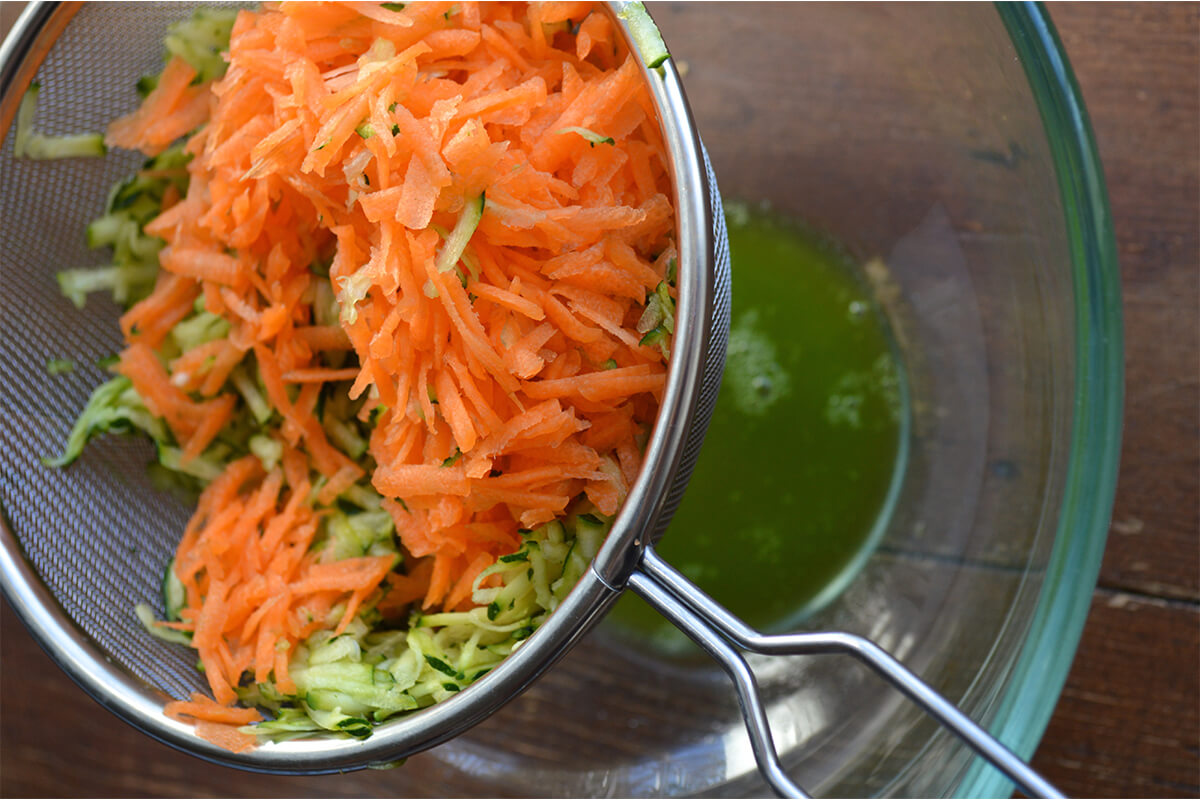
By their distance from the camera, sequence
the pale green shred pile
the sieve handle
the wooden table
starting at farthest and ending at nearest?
the wooden table, the pale green shred pile, the sieve handle

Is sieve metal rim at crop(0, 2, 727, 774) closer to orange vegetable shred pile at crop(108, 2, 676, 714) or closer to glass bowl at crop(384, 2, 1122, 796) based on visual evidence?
orange vegetable shred pile at crop(108, 2, 676, 714)

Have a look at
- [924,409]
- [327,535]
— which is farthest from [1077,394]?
[327,535]

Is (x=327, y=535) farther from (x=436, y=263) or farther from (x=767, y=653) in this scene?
(x=767, y=653)

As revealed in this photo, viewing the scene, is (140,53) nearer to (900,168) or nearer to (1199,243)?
(900,168)

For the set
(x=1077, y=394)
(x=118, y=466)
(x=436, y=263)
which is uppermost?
(x=436, y=263)

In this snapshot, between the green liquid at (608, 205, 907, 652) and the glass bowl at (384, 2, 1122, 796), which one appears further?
the green liquid at (608, 205, 907, 652)

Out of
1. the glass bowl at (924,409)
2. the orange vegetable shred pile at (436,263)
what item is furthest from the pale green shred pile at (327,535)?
the glass bowl at (924,409)

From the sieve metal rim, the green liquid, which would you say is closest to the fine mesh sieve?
the sieve metal rim

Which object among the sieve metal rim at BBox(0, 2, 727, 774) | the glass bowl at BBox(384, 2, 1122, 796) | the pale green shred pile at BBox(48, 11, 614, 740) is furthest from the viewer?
the glass bowl at BBox(384, 2, 1122, 796)
